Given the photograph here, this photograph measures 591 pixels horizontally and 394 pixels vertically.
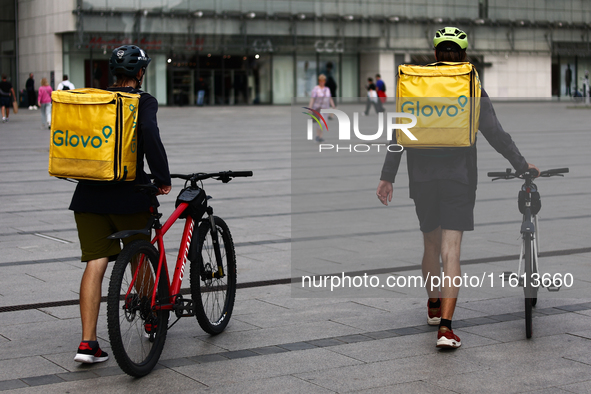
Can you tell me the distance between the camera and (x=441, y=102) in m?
4.64

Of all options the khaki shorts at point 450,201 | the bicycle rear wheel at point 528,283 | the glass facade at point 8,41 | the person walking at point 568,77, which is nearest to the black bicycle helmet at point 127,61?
the khaki shorts at point 450,201

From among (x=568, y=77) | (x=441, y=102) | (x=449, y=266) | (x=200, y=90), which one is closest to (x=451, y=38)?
(x=441, y=102)

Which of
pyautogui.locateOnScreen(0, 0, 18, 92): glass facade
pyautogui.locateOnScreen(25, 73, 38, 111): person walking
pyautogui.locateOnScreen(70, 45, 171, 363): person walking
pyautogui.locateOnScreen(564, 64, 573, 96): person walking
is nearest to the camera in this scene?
pyautogui.locateOnScreen(70, 45, 171, 363): person walking

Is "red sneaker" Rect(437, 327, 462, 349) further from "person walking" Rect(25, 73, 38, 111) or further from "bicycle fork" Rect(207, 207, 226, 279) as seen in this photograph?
"person walking" Rect(25, 73, 38, 111)

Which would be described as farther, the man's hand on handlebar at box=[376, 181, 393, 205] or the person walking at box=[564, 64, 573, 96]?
the person walking at box=[564, 64, 573, 96]

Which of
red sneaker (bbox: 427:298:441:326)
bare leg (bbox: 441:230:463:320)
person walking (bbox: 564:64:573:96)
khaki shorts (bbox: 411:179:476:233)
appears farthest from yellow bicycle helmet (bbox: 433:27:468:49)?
person walking (bbox: 564:64:573:96)

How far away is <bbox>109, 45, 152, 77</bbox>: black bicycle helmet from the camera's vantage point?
453 cm

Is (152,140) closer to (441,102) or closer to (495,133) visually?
(441,102)

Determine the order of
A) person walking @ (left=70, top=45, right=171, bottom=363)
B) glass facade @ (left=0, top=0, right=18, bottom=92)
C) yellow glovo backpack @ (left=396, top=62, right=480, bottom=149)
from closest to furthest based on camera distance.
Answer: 1. person walking @ (left=70, top=45, right=171, bottom=363)
2. yellow glovo backpack @ (left=396, top=62, right=480, bottom=149)
3. glass facade @ (left=0, top=0, right=18, bottom=92)

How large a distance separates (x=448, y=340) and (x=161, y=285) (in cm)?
157

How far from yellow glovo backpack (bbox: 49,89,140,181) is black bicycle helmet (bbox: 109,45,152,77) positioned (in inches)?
9.2

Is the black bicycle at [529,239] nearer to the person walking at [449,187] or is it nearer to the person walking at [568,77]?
the person walking at [449,187]

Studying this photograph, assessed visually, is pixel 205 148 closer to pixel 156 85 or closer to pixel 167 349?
pixel 167 349

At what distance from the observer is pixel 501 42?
53.4 metres
